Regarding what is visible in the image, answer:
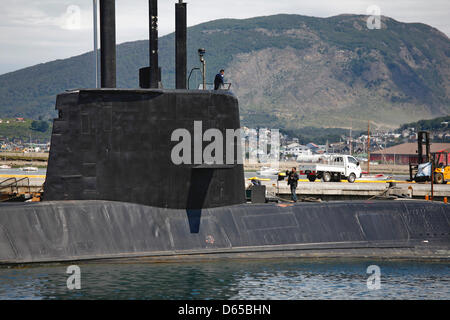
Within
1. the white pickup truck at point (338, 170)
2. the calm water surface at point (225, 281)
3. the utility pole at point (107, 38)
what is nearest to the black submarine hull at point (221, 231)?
the calm water surface at point (225, 281)

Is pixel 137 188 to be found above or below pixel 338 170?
above

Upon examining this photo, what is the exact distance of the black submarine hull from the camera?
66.4ft

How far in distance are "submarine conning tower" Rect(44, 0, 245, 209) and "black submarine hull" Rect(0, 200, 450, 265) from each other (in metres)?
0.53

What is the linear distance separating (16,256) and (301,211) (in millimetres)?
10274

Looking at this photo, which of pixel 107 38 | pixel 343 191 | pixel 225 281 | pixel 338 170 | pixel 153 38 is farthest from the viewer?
pixel 338 170

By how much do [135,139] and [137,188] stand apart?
5.30 ft

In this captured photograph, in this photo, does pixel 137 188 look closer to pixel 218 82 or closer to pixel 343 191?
pixel 218 82

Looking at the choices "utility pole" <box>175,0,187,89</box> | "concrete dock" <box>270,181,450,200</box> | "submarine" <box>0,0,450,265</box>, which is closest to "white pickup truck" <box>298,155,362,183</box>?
"concrete dock" <box>270,181,450,200</box>

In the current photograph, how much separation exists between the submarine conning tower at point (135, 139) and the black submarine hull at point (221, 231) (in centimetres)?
53

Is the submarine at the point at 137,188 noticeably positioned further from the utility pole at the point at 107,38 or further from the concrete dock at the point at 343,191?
the concrete dock at the point at 343,191

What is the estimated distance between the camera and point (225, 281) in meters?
19.9

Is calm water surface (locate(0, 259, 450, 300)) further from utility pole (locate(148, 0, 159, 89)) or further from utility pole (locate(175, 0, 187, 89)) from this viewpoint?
utility pole (locate(175, 0, 187, 89))

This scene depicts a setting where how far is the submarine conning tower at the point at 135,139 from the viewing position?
20.8 metres

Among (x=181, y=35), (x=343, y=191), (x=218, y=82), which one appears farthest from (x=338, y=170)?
(x=181, y=35)
